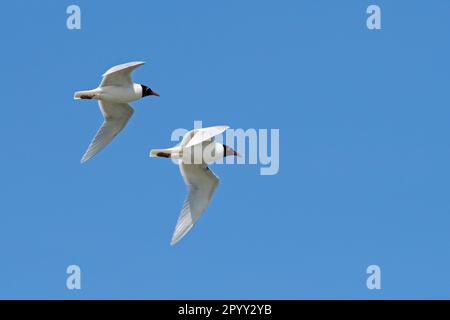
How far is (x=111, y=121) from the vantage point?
21750 mm

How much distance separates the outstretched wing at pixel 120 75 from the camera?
795 inches

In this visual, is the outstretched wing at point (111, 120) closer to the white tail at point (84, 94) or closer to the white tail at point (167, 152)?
the white tail at point (84, 94)

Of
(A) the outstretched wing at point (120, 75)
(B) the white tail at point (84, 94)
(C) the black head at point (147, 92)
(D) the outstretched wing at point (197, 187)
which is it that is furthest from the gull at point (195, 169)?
(C) the black head at point (147, 92)

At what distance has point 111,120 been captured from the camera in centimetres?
2175

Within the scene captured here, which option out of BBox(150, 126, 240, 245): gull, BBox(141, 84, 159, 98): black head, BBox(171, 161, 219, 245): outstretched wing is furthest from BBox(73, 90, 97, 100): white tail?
BBox(171, 161, 219, 245): outstretched wing

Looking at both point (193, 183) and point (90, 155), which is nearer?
point (193, 183)

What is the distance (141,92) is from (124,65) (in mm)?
1218

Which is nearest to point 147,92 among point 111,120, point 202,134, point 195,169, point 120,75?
point 111,120

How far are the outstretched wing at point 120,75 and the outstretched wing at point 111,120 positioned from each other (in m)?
0.77

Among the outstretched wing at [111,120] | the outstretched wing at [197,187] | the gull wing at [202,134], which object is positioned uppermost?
the outstretched wing at [111,120]

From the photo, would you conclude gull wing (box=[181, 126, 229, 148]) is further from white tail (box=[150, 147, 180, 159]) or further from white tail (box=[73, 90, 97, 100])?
white tail (box=[73, 90, 97, 100])
